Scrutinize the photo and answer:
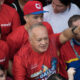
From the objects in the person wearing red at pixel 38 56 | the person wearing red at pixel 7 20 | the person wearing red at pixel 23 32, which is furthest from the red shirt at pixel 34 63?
the person wearing red at pixel 7 20

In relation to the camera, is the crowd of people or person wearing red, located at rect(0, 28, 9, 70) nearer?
the crowd of people

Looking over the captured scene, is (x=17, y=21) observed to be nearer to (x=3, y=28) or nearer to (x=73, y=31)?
(x=3, y=28)

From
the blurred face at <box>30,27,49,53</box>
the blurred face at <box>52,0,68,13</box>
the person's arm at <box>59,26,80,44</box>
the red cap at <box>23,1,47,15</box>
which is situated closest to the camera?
the person's arm at <box>59,26,80,44</box>

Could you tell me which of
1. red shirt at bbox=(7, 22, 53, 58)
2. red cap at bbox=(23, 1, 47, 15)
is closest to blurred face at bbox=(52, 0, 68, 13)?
red cap at bbox=(23, 1, 47, 15)

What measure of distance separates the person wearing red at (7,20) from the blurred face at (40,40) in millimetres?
586

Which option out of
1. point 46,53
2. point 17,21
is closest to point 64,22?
point 17,21

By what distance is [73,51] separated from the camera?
3.21 metres

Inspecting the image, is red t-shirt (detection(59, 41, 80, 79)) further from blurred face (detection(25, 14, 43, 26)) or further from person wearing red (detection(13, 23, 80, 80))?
blurred face (detection(25, 14, 43, 26))

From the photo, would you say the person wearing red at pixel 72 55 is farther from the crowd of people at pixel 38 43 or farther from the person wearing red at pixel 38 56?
the person wearing red at pixel 38 56

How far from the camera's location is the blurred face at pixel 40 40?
2789 mm

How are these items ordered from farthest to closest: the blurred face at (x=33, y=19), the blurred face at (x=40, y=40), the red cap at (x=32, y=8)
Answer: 1. the red cap at (x=32, y=8)
2. the blurred face at (x=33, y=19)
3. the blurred face at (x=40, y=40)

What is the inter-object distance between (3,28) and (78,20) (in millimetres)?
915

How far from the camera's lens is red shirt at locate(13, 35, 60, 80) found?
2.85 meters

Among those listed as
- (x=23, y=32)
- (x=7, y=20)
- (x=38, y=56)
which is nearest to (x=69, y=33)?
(x=38, y=56)
